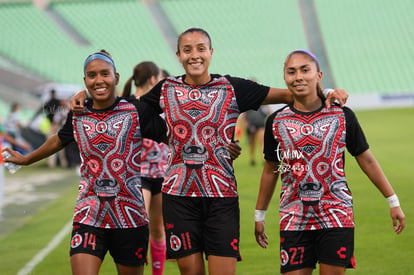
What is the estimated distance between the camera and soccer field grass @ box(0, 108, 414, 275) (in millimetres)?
8633

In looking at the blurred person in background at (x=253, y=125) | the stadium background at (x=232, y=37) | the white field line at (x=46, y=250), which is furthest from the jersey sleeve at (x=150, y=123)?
the stadium background at (x=232, y=37)

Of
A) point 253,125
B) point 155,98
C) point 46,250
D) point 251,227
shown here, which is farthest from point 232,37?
point 155,98

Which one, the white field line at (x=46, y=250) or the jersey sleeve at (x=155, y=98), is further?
the white field line at (x=46, y=250)

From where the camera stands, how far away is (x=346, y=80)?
144 feet

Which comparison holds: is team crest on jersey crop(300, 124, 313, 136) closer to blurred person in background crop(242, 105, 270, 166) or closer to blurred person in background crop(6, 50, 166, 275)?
blurred person in background crop(6, 50, 166, 275)

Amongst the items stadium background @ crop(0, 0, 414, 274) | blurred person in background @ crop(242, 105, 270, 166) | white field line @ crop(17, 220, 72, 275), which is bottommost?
white field line @ crop(17, 220, 72, 275)

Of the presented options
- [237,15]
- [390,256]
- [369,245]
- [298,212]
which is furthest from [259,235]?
[237,15]

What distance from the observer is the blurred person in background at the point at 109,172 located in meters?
5.44

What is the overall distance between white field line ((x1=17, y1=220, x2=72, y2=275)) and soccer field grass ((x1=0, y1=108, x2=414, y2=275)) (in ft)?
0.22

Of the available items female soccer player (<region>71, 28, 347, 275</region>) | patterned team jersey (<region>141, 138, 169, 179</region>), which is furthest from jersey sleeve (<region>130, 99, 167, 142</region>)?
patterned team jersey (<region>141, 138, 169, 179</region>)

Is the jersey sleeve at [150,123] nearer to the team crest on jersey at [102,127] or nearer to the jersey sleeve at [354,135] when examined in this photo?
the team crest on jersey at [102,127]

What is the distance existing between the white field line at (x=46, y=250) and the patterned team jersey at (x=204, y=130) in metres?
3.90

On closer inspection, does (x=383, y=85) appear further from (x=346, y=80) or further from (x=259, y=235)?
(x=259, y=235)

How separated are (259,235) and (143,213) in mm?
897
